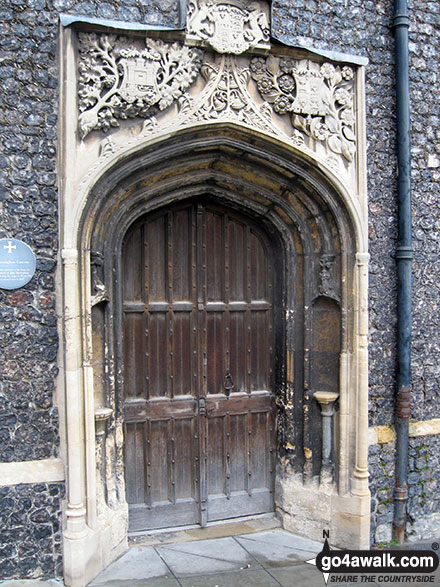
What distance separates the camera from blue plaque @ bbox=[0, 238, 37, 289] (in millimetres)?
3607

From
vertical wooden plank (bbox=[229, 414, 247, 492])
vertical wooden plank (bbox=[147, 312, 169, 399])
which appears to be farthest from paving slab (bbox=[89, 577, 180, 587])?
vertical wooden plank (bbox=[147, 312, 169, 399])

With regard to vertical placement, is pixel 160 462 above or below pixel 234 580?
above

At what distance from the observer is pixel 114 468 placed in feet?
13.3

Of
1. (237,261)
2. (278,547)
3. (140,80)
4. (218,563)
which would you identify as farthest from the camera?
(237,261)

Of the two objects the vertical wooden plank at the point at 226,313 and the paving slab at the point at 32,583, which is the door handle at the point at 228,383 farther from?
the paving slab at the point at 32,583

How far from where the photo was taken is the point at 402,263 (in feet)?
14.4

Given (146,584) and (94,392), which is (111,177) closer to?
(94,392)

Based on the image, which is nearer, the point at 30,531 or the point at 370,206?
the point at 30,531

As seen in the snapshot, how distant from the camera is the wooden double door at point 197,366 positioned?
4.31 metres

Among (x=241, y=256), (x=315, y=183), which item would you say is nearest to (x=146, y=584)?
(x=241, y=256)

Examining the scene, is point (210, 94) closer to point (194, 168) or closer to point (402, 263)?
point (194, 168)

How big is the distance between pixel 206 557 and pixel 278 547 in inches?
23.2

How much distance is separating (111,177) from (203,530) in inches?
Result: 115

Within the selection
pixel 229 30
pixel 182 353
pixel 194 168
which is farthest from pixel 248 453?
pixel 229 30
